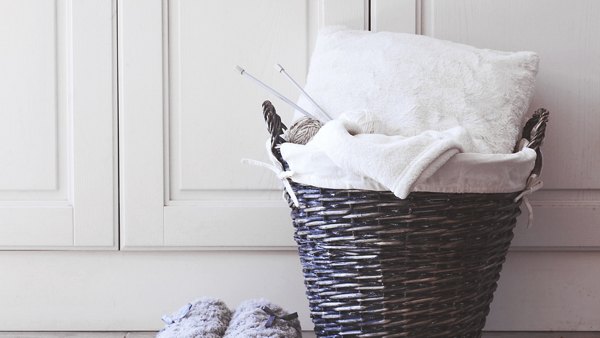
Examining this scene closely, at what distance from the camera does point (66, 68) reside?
128 centimetres

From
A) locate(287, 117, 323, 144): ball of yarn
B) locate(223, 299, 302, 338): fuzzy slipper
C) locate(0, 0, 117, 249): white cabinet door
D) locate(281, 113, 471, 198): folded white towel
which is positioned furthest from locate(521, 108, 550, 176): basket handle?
locate(0, 0, 117, 249): white cabinet door

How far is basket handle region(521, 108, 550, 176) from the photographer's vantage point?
3.30 feet

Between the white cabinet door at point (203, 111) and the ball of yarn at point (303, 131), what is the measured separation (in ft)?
0.79

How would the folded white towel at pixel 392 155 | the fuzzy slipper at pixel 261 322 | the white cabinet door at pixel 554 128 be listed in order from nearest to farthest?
the folded white towel at pixel 392 155
the fuzzy slipper at pixel 261 322
the white cabinet door at pixel 554 128

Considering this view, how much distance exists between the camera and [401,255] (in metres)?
0.93

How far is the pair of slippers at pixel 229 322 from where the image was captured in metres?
0.98

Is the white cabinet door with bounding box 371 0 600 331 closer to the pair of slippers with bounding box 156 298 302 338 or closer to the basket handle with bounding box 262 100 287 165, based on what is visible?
the basket handle with bounding box 262 100 287 165

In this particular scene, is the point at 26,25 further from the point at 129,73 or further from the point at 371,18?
the point at 371,18

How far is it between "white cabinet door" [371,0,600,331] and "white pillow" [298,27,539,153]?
141 millimetres

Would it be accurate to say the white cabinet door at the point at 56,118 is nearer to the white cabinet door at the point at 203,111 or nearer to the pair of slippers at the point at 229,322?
the white cabinet door at the point at 203,111

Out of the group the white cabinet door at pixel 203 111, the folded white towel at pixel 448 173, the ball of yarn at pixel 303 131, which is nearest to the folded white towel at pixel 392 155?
the folded white towel at pixel 448 173

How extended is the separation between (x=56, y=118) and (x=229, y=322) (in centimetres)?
51

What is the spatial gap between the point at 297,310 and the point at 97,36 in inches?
24.0

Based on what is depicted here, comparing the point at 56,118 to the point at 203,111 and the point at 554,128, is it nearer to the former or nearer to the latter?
the point at 203,111
